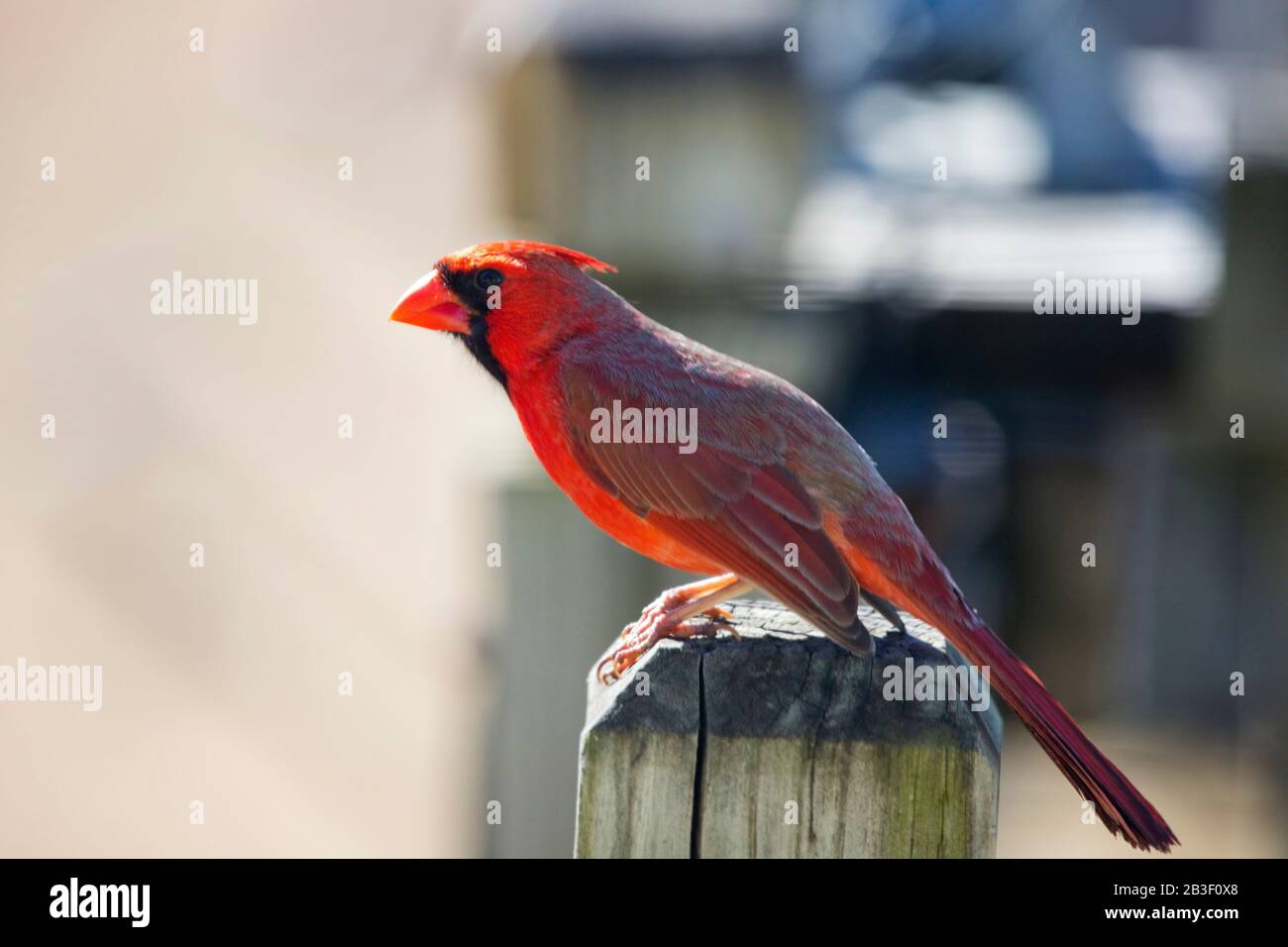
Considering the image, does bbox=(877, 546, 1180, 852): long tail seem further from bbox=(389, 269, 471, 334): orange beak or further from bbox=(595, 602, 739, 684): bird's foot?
bbox=(389, 269, 471, 334): orange beak

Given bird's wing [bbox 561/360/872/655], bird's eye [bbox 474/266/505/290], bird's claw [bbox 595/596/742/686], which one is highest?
bird's eye [bbox 474/266/505/290]

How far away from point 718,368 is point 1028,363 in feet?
13.1

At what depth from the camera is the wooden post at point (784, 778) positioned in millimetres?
2070

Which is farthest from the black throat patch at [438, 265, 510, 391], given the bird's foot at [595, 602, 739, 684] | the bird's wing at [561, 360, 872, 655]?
the bird's foot at [595, 602, 739, 684]

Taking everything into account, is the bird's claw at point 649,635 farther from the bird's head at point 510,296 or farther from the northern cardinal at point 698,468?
the bird's head at point 510,296

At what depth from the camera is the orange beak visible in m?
2.84

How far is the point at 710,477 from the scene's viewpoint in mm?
2676

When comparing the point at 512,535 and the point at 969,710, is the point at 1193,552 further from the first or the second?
the point at 969,710

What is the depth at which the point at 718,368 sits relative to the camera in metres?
2.79

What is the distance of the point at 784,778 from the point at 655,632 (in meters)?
0.51

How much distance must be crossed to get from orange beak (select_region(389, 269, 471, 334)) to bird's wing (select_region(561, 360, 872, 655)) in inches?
9.2

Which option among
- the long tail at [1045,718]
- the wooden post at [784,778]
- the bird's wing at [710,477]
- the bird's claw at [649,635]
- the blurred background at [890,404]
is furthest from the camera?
the blurred background at [890,404]

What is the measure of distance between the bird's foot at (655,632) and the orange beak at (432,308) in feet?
2.17

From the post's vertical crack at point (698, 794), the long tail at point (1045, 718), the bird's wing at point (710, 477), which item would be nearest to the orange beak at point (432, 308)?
the bird's wing at point (710, 477)
